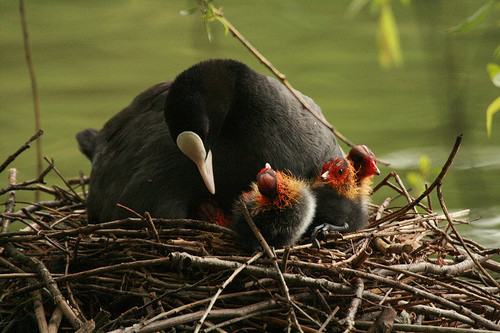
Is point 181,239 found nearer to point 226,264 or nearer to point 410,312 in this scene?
point 226,264

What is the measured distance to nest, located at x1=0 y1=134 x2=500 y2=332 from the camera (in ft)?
9.48

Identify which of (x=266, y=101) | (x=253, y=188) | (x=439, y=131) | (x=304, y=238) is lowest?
(x=439, y=131)

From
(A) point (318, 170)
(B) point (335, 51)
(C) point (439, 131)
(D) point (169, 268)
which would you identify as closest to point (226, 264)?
(D) point (169, 268)

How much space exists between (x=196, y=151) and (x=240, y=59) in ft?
12.8

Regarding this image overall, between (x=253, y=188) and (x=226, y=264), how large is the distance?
56 cm

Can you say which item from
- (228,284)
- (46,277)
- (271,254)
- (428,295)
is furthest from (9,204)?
(428,295)

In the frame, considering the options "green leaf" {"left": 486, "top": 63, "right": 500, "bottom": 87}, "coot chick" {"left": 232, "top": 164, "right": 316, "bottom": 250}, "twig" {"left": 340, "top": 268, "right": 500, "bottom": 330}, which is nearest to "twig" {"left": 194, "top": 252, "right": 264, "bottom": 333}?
"coot chick" {"left": 232, "top": 164, "right": 316, "bottom": 250}

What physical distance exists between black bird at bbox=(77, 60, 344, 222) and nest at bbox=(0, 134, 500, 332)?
0.30 meters

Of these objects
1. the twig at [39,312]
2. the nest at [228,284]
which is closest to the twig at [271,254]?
the nest at [228,284]

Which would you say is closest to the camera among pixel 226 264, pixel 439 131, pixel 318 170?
pixel 226 264

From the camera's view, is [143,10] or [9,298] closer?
[9,298]

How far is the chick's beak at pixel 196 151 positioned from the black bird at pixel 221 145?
12mm

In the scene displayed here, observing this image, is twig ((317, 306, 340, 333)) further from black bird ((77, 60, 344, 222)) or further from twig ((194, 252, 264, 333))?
black bird ((77, 60, 344, 222))

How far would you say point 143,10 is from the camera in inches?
297
